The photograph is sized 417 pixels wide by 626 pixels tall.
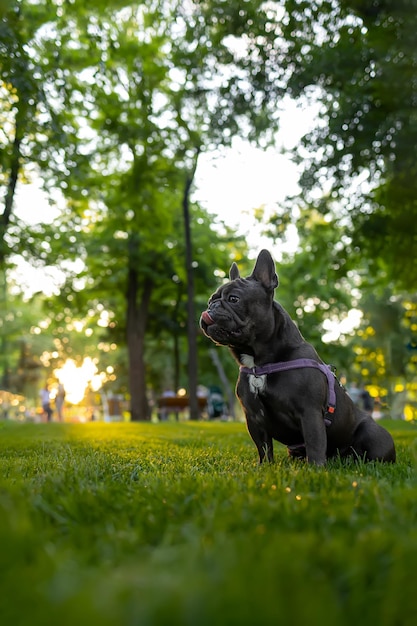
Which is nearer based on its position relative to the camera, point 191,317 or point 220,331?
point 220,331

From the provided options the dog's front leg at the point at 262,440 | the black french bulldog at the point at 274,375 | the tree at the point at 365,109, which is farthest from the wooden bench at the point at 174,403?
the black french bulldog at the point at 274,375

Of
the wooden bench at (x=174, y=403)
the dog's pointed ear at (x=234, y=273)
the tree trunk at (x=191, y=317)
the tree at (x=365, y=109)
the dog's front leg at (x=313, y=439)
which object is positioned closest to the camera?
the dog's front leg at (x=313, y=439)

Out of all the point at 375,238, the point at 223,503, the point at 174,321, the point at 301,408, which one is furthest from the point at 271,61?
the point at 174,321

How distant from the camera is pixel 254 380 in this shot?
5.30m

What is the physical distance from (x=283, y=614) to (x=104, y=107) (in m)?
22.1

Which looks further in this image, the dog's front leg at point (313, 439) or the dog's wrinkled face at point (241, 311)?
the dog's wrinkled face at point (241, 311)

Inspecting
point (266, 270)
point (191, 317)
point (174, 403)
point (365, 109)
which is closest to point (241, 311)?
point (266, 270)

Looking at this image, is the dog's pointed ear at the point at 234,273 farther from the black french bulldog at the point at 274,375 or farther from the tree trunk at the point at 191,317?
the tree trunk at the point at 191,317

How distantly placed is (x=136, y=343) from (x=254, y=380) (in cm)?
2251

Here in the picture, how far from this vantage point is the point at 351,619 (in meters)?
1.65

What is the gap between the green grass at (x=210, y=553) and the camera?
58.0 inches

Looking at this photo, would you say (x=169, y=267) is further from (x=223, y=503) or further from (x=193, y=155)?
(x=223, y=503)

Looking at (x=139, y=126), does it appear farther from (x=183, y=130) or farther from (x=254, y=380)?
(x=254, y=380)

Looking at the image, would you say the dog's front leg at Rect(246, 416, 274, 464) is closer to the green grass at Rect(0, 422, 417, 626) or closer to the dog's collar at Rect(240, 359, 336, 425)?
the dog's collar at Rect(240, 359, 336, 425)
